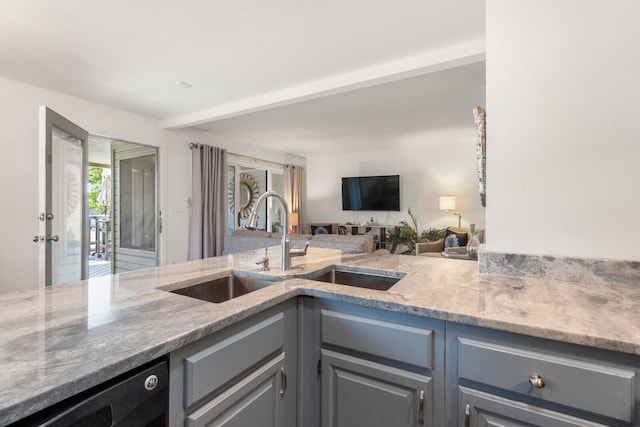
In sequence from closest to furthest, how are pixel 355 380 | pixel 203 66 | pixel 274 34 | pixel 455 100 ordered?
pixel 355 380 < pixel 274 34 < pixel 203 66 < pixel 455 100

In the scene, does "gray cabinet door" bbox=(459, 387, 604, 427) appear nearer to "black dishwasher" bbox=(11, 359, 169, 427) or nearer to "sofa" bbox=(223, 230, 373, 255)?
"black dishwasher" bbox=(11, 359, 169, 427)

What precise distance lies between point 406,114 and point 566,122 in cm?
297

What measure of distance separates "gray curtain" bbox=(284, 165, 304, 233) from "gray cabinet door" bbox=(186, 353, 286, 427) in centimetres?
558

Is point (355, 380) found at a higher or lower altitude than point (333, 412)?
higher

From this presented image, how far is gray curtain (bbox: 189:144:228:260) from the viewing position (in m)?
4.64

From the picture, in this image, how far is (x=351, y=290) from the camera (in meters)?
1.14

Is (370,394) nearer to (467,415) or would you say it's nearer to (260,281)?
(467,415)

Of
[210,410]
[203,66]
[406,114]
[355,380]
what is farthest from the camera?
[406,114]

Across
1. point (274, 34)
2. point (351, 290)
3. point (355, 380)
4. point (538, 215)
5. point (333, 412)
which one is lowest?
point (333, 412)

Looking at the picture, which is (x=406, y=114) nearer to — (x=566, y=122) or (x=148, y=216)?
(x=566, y=122)

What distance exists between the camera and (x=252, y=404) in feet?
3.14

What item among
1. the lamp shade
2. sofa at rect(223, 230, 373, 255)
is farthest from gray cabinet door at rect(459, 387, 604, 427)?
the lamp shade

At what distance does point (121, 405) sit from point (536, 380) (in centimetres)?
100

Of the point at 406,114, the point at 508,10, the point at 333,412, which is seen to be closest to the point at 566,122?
the point at 508,10
